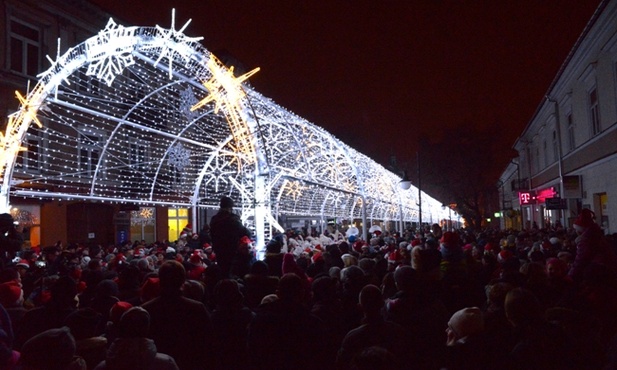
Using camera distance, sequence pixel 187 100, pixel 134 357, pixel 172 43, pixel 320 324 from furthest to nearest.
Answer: pixel 187 100, pixel 172 43, pixel 320 324, pixel 134 357

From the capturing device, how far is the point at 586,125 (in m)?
19.0

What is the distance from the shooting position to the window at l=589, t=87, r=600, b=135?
17766mm

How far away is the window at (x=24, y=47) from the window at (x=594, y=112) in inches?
817

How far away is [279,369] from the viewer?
3.58 meters

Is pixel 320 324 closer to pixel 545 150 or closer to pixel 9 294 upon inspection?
pixel 9 294

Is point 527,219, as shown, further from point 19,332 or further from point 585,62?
point 19,332

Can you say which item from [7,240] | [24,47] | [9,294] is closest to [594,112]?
[7,240]

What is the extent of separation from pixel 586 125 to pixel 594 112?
79cm

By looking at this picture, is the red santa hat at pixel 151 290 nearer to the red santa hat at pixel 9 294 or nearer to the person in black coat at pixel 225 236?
the red santa hat at pixel 9 294

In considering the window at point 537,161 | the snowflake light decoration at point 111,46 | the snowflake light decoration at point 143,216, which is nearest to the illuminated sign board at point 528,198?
the window at point 537,161

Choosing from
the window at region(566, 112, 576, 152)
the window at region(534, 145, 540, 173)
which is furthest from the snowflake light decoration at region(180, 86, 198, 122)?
the window at region(534, 145, 540, 173)

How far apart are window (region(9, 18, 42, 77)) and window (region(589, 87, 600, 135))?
20763mm

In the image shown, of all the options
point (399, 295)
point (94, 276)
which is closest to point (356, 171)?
point (94, 276)

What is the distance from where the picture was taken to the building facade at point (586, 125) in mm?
15508
